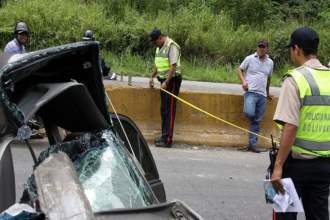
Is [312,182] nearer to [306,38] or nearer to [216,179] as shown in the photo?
[306,38]

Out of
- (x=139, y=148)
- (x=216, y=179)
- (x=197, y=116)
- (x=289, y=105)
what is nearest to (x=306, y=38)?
(x=289, y=105)

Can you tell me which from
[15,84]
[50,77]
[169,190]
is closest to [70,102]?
[50,77]

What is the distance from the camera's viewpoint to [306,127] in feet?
11.6

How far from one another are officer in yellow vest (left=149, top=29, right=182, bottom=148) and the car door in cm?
414

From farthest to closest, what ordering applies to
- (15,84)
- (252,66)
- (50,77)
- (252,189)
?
(252,66)
(252,189)
(50,77)
(15,84)

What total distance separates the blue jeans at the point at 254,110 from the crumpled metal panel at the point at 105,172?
529cm

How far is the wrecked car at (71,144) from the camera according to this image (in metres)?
2.04

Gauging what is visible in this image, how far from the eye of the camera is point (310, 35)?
355 centimetres

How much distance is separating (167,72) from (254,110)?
1.54m

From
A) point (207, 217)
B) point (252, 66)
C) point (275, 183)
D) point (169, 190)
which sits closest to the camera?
point (275, 183)

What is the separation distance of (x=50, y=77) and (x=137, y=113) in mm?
5514

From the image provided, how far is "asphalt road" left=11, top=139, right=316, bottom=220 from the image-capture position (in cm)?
547

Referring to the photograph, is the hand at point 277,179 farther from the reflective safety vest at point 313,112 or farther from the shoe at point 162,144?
the shoe at point 162,144

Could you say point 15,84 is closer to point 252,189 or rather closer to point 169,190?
point 169,190
